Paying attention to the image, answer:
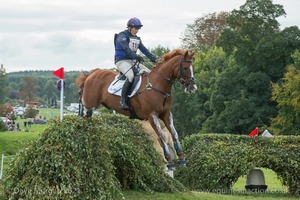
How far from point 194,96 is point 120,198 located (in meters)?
52.8

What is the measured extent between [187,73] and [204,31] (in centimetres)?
6124

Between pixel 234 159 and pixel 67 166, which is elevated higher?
pixel 67 166

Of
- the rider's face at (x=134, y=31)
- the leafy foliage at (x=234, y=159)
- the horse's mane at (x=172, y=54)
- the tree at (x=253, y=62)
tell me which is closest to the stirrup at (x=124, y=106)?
the horse's mane at (x=172, y=54)

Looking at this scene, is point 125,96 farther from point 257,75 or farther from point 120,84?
point 257,75

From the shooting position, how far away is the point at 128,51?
1458cm

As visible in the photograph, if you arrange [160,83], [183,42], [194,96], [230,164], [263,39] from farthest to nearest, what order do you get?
[183,42] → [194,96] → [263,39] → [230,164] → [160,83]

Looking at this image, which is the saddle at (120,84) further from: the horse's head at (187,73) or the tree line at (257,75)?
the tree line at (257,75)

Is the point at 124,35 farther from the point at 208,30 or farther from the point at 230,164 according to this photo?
the point at 208,30

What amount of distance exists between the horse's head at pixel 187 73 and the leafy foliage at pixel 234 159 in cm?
690

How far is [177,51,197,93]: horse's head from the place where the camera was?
13812mm

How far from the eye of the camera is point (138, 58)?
48.3ft

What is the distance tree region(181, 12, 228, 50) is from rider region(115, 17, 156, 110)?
2298 inches

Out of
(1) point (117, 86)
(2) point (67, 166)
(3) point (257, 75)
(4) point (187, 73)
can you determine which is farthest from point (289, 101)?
(2) point (67, 166)

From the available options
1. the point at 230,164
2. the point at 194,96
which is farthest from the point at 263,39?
the point at 230,164
